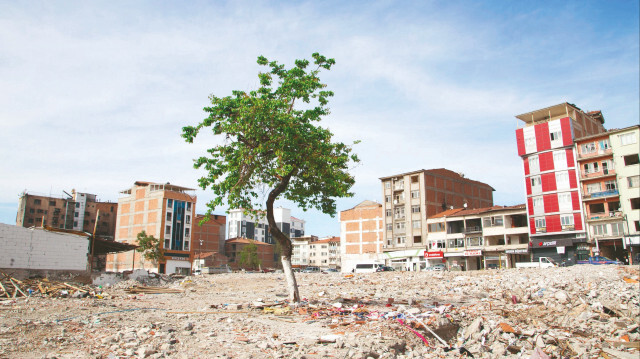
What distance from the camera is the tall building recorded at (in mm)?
91006

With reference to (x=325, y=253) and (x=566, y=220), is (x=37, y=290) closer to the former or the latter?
(x=566, y=220)

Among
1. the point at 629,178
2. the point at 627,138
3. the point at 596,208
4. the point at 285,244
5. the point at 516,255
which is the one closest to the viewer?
the point at 285,244

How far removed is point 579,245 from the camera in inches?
2029

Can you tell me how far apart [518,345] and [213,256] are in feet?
297

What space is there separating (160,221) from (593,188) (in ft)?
232

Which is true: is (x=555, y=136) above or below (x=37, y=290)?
above

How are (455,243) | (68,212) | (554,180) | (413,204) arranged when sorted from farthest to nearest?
(68,212), (413,204), (455,243), (554,180)

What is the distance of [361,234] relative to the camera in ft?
287

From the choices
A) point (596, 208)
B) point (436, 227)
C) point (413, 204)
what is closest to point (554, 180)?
point (596, 208)

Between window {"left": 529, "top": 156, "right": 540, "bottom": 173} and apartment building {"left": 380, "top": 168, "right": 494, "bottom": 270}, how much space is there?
18346 millimetres

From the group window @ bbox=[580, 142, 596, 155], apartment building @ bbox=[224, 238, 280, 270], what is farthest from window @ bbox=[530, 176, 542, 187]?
apartment building @ bbox=[224, 238, 280, 270]

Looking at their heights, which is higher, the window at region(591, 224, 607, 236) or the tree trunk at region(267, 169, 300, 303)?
the window at region(591, 224, 607, 236)

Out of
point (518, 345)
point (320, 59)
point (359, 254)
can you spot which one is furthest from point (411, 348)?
point (359, 254)

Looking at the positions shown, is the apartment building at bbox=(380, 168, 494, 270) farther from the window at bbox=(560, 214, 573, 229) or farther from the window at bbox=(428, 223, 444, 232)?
the window at bbox=(560, 214, 573, 229)
